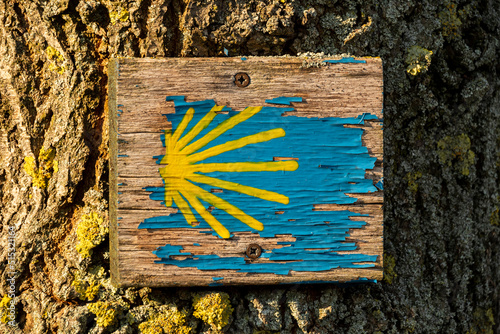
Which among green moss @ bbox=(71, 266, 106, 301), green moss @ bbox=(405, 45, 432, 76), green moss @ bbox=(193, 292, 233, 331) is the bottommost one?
green moss @ bbox=(193, 292, 233, 331)

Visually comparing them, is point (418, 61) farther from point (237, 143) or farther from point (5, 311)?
point (5, 311)

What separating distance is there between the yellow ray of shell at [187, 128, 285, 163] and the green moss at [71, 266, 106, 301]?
510 mm

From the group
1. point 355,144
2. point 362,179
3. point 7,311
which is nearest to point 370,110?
point 355,144

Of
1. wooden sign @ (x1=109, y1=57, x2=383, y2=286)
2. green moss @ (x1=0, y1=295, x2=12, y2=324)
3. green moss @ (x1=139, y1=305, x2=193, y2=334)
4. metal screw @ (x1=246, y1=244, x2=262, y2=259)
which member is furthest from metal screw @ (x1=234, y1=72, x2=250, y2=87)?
green moss @ (x1=0, y1=295, x2=12, y2=324)

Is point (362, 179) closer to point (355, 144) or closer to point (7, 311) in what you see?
point (355, 144)

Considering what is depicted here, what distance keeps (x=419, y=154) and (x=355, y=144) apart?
36 cm

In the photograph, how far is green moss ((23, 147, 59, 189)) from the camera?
4.42 ft

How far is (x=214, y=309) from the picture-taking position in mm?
1250

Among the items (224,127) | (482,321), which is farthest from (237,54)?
(482,321)

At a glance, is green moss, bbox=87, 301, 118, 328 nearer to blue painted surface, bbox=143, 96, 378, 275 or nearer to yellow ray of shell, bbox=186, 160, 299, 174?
blue painted surface, bbox=143, 96, 378, 275

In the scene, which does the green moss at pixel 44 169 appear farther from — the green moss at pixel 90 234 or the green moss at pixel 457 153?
the green moss at pixel 457 153

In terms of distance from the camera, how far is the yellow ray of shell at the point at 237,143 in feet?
4.04

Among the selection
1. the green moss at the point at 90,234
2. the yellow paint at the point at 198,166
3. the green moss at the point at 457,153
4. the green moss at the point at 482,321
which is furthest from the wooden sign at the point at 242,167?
the green moss at the point at 482,321

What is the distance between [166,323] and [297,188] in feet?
2.01
